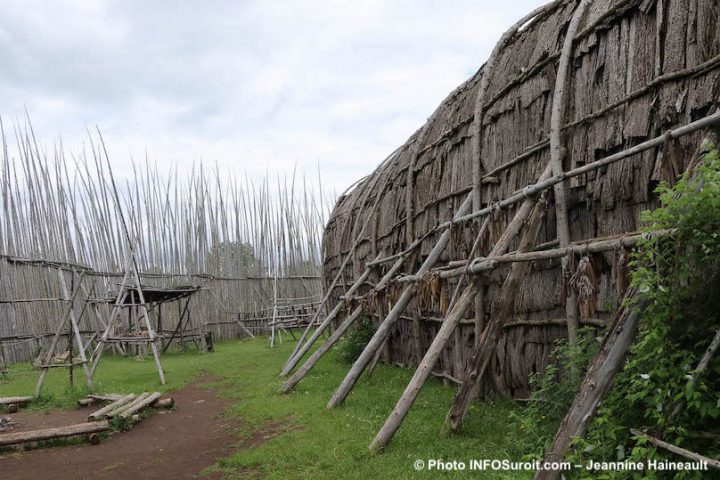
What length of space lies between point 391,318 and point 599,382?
327 centimetres

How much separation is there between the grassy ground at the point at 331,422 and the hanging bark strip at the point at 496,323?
0.80 ft

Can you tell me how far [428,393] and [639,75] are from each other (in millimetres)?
4392

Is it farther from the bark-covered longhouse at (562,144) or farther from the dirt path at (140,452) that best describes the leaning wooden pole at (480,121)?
the dirt path at (140,452)

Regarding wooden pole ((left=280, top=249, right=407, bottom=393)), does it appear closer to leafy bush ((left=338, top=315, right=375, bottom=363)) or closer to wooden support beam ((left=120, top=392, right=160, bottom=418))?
leafy bush ((left=338, top=315, right=375, bottom=363))

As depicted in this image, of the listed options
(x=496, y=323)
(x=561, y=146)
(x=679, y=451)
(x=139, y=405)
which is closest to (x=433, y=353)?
(x=496, y=323)

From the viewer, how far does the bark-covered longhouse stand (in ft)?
12.2

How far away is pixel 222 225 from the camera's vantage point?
63.4ft

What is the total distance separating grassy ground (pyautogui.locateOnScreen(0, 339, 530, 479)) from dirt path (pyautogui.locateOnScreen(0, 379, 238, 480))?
376 mm

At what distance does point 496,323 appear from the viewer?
4746 millimetres

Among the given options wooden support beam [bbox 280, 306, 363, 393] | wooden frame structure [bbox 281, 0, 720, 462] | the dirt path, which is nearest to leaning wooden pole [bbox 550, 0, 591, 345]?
wooden frame structure [bbox 281, 0, 720, 462]

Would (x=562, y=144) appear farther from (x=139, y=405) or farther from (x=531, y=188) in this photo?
(x=139, y=405)

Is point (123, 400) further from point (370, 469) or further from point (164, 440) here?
point (370, 469)

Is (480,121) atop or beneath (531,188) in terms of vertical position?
atop

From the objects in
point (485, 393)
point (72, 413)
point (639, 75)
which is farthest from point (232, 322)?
point (639, 75)
